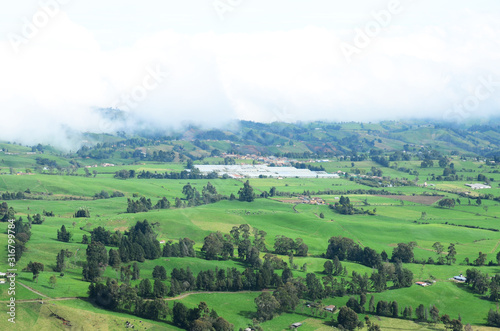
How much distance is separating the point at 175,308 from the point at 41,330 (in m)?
22.3

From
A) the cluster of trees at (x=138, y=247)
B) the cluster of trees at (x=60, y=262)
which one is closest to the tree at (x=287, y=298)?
the cluster of trees at (x=138, y=247)

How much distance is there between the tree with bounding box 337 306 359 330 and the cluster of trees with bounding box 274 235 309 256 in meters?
37.6

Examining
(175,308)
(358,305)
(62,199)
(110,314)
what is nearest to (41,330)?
(110,314)

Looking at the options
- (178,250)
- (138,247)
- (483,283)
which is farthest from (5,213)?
(483,283)

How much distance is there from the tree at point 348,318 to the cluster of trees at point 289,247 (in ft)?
123

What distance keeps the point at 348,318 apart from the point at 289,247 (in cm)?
4114

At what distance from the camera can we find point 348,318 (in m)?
91.2

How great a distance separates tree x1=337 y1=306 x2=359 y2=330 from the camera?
90625mm

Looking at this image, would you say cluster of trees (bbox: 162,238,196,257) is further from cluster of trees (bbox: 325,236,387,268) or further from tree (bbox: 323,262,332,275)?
cluster of trees (bbox: 325,236,387,268)

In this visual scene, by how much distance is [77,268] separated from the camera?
110m

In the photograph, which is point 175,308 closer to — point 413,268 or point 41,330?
point 41,330

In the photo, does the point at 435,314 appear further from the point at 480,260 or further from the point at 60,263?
the point at 60,263

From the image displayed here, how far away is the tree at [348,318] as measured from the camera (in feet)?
297

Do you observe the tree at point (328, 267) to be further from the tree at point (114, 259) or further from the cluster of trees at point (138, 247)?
the tree at point (114, 259)
